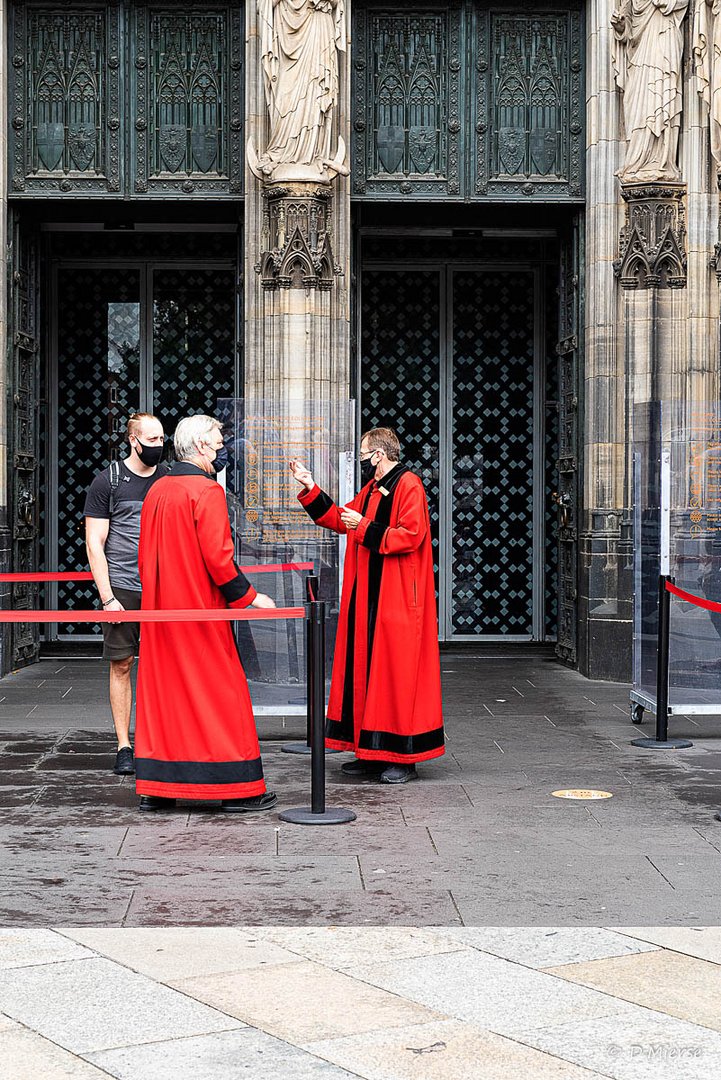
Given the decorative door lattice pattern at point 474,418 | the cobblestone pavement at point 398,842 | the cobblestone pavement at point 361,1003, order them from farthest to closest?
the decorative door lattice pattern at point 474,418, the cobblestone pavement at point 398,842, the cobblestone pavement at point 361,1003

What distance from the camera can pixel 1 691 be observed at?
1214cm

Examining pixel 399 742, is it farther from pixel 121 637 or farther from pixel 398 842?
pixel 121 637

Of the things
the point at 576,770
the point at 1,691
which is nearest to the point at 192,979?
the point at 576,770

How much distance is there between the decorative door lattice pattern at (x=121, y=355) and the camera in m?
15.5

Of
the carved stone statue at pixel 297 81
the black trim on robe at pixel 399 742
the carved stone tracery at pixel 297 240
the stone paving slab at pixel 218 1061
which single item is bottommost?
the stone paving slab at pixel 218 1061

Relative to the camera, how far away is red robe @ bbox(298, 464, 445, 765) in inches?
330

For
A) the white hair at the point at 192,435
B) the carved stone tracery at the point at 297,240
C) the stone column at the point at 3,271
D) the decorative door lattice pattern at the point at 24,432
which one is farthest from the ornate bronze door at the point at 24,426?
the white hair at the point at 192,435

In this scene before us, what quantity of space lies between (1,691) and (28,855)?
5.63 metres

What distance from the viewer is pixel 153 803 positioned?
767cm

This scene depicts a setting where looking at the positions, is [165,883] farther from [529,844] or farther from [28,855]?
[529,844]

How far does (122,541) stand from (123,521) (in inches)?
4.6

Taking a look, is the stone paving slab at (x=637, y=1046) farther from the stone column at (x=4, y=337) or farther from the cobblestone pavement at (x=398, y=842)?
the stone column at (x=4, y=337)

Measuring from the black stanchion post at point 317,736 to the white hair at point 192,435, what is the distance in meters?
0.99

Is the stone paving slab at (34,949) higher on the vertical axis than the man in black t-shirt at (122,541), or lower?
lower
